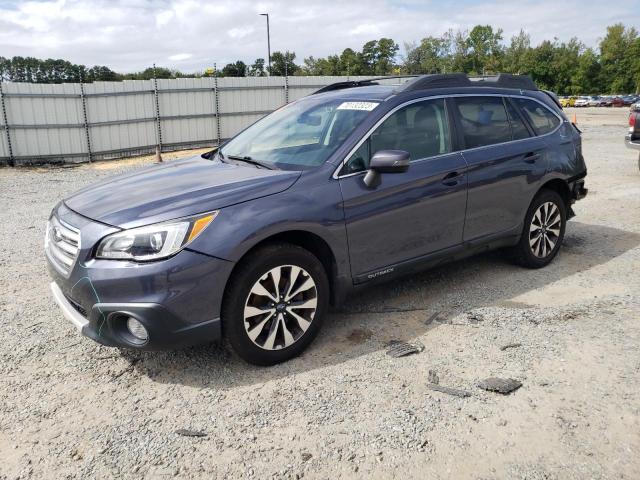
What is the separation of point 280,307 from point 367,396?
755 mm

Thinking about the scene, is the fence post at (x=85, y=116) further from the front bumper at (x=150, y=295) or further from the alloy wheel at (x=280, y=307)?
the alloy wheel at (x=280, y=307)

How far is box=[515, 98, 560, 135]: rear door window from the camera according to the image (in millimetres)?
5207

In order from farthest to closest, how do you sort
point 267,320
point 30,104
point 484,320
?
1. point 30,104
2. point 484,320
3. point 267,320

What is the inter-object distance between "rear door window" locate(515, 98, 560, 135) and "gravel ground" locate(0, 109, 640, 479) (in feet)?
4.74

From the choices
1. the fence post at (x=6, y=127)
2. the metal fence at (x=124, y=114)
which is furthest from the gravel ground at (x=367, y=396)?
the metal fence at (x=124, y=114)

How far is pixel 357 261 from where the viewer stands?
385 cm

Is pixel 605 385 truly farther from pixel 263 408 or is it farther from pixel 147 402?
pixel 147 402

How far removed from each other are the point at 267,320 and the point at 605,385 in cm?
204

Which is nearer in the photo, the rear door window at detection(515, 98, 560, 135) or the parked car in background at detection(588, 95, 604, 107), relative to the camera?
the rear door window at detection(515, 98, 560, 135)

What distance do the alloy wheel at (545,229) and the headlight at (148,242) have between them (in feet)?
11.1

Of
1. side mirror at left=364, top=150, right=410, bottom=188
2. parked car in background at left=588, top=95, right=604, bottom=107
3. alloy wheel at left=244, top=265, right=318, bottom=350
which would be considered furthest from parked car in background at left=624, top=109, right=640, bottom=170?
parked car in background at left=588, top=95, right=604, bottom=107

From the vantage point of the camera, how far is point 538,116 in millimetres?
5305

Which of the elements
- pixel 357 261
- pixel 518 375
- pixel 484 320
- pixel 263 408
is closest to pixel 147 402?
pixel 263 408

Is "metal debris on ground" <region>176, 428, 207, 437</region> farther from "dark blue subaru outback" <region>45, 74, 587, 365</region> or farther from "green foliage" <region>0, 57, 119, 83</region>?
"green foliage" <region>0, 57, 119, 83</region>
